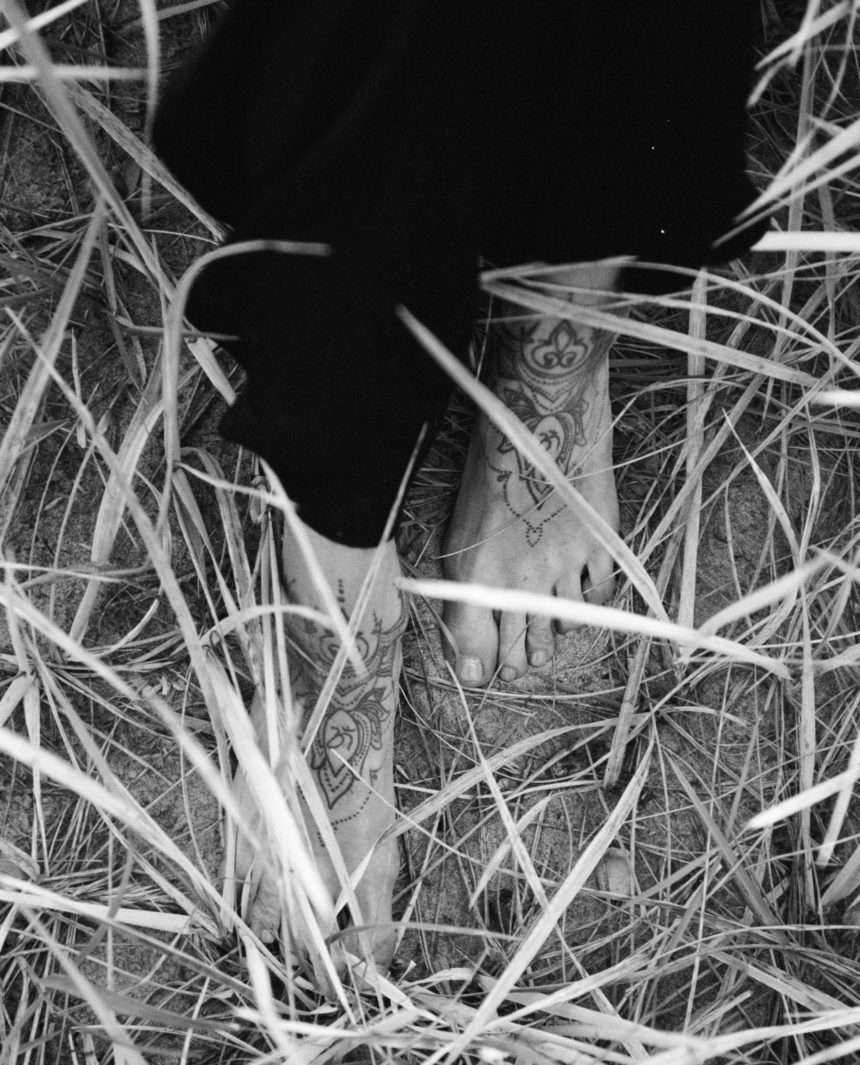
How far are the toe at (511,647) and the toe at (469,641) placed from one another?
0.02 meters

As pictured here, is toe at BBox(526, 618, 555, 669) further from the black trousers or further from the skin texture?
the black trousers

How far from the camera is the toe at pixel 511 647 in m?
0.97

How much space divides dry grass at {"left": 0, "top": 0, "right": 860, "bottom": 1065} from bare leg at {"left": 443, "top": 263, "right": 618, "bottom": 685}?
0.13 feet

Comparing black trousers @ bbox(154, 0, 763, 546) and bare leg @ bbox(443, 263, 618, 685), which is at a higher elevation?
black trousers @ bbox(154, 0, 763, 546)

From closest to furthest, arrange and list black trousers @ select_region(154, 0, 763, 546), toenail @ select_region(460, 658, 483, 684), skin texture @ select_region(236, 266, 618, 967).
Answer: black trousers @ select_region(154, 0, 763, 546)
skin texture @ select_region(236, 266, 618, 967)
toenail @ select_region(460, 658, 483, 684)

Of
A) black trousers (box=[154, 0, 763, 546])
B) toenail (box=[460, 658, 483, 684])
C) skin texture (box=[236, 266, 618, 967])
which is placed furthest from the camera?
toenail (box=[460, 658, 483, 684])

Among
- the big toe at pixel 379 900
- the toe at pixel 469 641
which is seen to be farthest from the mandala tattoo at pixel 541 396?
the big toe at pixel 379 900

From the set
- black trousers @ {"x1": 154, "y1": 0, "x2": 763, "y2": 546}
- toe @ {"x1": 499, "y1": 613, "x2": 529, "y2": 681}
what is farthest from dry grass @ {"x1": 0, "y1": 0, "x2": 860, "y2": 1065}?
black trousers @ {"x1": 154, "y1": 0, "x2": 763, "y2": 546}

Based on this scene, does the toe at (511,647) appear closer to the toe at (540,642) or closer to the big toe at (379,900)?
the toe at (540,642)

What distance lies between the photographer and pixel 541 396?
0.89m

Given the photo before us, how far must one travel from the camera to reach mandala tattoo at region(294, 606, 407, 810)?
0.83 meters

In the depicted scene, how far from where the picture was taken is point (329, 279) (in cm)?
51

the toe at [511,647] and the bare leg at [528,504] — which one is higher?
the bare leg at [528,504]

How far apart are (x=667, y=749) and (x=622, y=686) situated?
8cm
